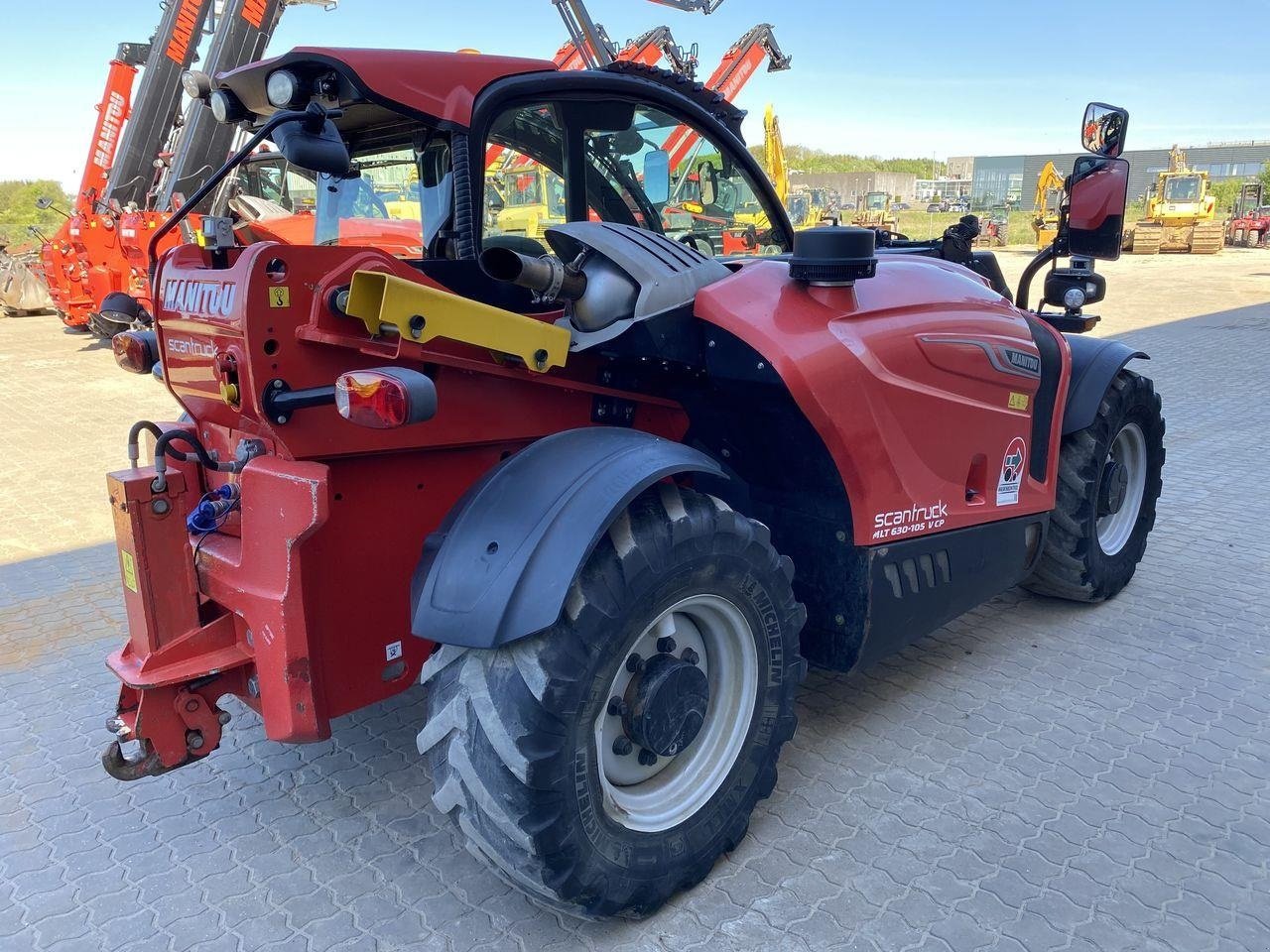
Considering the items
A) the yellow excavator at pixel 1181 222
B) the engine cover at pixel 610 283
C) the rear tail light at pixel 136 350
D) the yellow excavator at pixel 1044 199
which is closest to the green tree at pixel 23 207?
the yellow excavator at pixel 1044 199

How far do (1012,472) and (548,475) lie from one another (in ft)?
6.74

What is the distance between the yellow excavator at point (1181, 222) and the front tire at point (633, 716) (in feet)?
116

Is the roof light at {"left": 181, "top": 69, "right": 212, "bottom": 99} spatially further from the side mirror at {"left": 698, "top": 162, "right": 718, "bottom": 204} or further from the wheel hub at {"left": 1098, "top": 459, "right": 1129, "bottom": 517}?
the wheel hub at {"left": 1098, "top": 459, "right": 1129, "bottom": 517}

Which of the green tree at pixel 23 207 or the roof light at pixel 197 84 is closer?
the roof light at pixel 197 84

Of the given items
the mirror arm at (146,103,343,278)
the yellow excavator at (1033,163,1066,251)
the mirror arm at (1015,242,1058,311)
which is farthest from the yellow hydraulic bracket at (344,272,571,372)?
the yellow excavator at (1033,163,1066,251)

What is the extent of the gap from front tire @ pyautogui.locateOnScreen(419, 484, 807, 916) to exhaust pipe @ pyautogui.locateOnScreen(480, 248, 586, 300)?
604mm

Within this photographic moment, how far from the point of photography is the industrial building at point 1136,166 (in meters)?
65.2

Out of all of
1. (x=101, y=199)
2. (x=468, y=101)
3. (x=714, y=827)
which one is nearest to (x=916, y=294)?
(x=468, y=101)

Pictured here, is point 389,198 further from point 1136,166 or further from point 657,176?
point 1136,166

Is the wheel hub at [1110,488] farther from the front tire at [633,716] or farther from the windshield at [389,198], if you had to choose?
the windshield at [389,198]

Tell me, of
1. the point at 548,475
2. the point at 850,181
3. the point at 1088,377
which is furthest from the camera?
the point at 850,181

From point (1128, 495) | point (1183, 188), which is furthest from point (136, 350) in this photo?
point (1183, 188)

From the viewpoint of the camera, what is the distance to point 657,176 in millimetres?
3367

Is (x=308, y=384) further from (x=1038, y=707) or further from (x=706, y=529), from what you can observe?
(x=1038, y=707)
